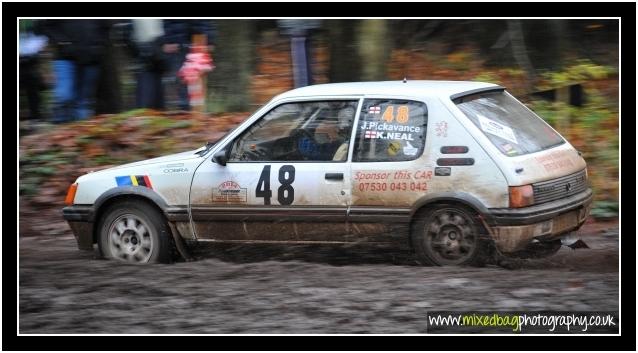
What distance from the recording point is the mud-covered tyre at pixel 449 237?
22.5 feet

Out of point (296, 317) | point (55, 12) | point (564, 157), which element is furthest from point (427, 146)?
point (55, 12)

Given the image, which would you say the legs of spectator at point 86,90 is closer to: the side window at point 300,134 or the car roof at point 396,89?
the side window at point 300,134

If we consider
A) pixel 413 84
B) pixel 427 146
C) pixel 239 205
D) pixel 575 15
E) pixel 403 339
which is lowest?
pixel 403 339

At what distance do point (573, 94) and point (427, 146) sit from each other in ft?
16.4

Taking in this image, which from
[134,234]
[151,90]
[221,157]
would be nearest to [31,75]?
[151,90]

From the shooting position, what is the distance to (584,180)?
24.5 feet

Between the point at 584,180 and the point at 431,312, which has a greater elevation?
the point at 584,180

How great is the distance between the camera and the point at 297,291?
21.8 feet

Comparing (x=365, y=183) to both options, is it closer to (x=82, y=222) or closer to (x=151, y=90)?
(x=82, y=222)

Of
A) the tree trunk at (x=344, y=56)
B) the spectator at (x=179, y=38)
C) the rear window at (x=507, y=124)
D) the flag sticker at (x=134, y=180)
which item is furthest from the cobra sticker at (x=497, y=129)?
the spectator at (x=179, y=38)

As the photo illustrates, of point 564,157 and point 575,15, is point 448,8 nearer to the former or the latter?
point 575,15

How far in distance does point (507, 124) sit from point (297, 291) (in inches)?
84.1

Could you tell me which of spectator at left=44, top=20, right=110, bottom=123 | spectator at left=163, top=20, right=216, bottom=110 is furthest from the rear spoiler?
spectator at left=44, top=20, right=110, bottom=123

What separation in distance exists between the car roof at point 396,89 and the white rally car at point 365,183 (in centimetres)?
1
